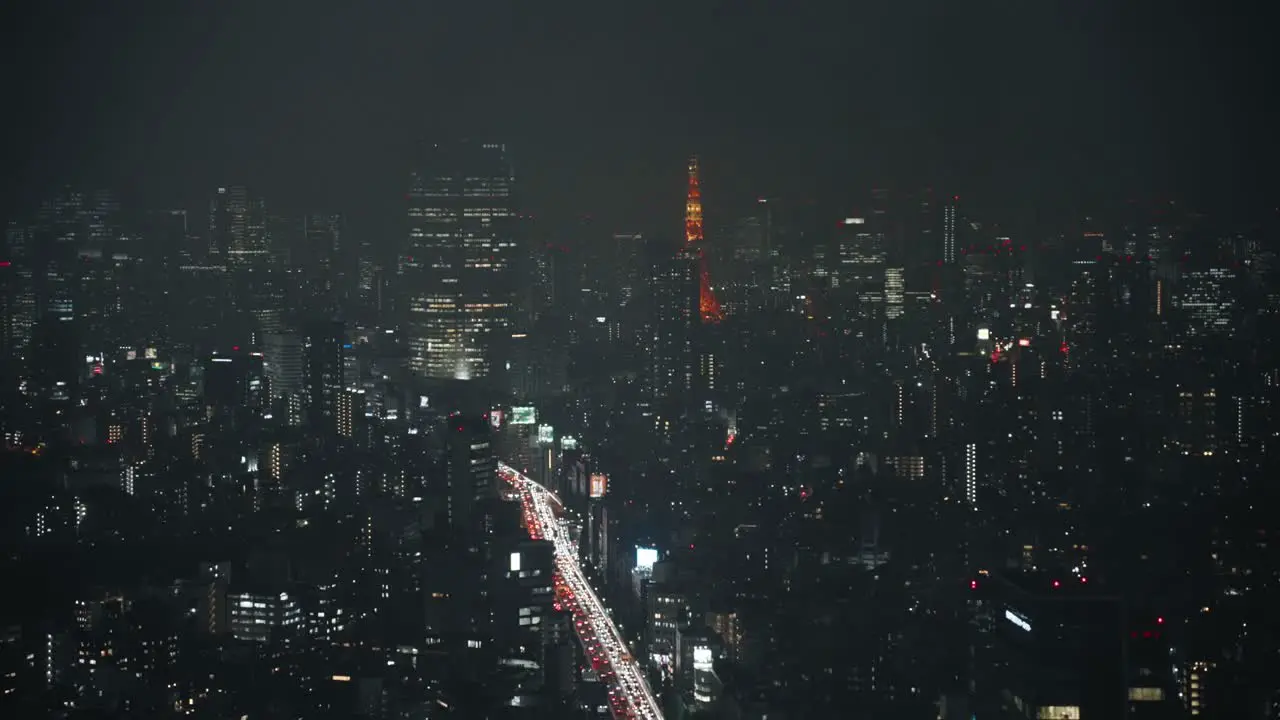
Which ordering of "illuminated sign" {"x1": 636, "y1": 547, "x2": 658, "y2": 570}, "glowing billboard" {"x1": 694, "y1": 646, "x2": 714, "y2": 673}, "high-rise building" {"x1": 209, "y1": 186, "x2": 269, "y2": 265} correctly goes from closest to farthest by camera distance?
"glowing billboard" {"x1": 694, "y1": 646, "x2": 714, "y2": 673} → "illuminated sign" {"x1": 636, "y1": 547, "x2": 658, "y2": 570} → "high-rise building" {"x1": 209, "y1": 186, "x2": 269, "y2": 265}

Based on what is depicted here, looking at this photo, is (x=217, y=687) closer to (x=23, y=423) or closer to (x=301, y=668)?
(x=301, y=668)

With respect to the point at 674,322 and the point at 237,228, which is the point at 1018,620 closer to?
the point at 674,322

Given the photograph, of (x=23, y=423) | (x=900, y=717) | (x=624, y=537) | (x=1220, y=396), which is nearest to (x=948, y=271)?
(x=1220, y=396)

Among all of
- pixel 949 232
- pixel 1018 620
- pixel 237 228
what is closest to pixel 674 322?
pixel 949 232

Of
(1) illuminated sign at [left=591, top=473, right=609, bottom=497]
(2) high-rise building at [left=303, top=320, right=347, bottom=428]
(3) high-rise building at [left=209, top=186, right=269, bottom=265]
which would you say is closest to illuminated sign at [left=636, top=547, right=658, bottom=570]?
(1) illuminated sign at [left=591, top=473, right=609, bottom=497]

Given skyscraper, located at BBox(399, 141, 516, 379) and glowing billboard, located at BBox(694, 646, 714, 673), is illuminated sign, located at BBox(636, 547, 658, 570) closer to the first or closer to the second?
glowing billboard, located at BBox(694, 646, 714, 673)

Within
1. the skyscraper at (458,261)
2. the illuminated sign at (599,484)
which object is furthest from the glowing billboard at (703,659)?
the skyscraper at (458,261)

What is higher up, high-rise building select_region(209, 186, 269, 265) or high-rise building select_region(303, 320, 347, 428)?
high-rise building select_region(209, 186, 269, 265)
